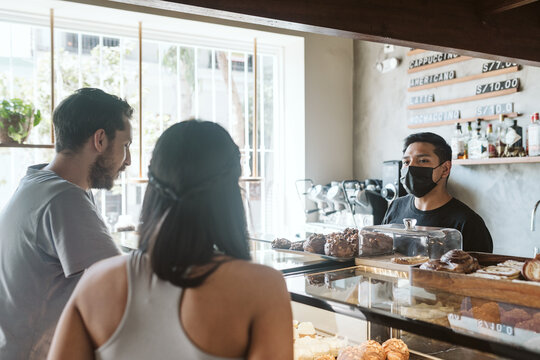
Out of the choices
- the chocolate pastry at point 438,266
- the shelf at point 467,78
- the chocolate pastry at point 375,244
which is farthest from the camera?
the shelf at point 467,78

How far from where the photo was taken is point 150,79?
4715 mm

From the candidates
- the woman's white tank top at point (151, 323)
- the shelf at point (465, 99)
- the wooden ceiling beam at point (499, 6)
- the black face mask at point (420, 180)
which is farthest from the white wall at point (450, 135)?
the woman's white tank top at point (151, 323)

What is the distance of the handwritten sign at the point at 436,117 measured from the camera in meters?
4.24

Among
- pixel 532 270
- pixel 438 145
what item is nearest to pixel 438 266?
pixel 532 270

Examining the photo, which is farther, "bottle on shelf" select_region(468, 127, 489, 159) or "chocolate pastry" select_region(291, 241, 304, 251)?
"bottle on shelf" select_region(468, 127, 489, 159)

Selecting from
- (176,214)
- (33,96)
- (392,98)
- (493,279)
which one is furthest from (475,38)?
(33,96)

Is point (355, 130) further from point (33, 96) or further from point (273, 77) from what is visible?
point (33, 96)

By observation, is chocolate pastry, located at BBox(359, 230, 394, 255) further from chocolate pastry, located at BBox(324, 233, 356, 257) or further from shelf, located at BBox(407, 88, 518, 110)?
shelf, located at BBox(407, 88, 518, 110)

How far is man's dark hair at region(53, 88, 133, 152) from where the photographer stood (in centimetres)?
170

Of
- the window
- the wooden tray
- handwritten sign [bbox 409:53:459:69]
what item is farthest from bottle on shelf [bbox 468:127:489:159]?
the wooden tray

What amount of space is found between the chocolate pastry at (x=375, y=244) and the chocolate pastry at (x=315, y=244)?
173 mm

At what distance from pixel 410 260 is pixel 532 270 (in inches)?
22.4

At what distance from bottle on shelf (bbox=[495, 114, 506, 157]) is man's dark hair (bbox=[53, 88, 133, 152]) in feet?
9.74

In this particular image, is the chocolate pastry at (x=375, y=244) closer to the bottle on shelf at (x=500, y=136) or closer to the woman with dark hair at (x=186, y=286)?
the woman with dark hair at (x=186, y=286)
